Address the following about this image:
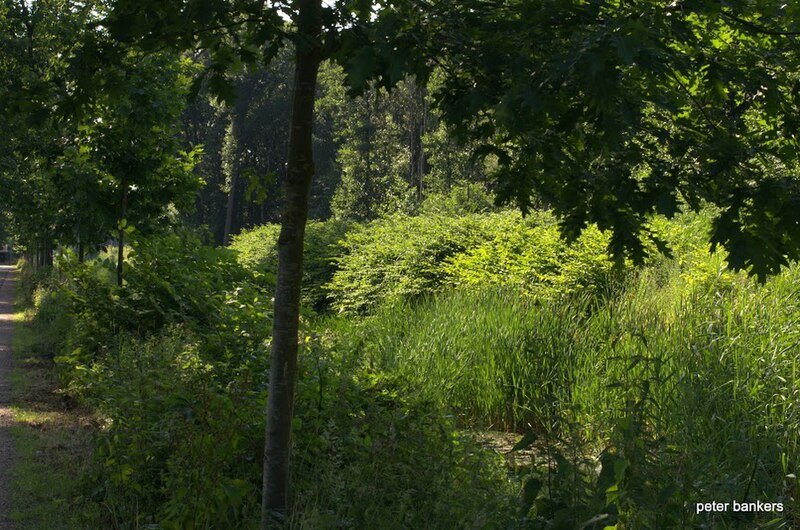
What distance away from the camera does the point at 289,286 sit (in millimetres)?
4477

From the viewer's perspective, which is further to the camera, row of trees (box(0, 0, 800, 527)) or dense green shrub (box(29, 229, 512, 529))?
dense green shrub (box(29, 229, 512, 529))

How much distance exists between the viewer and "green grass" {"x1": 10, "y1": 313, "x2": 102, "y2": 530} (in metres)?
5.69

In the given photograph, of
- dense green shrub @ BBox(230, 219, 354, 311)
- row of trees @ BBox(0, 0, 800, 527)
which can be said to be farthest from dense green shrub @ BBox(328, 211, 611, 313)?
row of trees @ BBox(0, 0, 800, 527)

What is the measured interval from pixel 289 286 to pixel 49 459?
12.4 ft

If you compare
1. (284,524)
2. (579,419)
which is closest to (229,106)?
(284,524)

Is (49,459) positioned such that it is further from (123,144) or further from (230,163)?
(230,163)

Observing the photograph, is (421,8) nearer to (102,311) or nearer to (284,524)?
(284,524)

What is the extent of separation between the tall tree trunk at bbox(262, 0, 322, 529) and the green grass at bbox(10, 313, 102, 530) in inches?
59.2

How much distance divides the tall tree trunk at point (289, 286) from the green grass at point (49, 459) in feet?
4.94

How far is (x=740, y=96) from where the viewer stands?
181 inches

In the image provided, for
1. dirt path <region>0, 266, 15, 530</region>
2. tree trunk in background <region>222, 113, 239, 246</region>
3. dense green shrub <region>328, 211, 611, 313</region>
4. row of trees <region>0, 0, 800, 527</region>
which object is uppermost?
tree trunk in background <region>222, 113, 239, 246</region>

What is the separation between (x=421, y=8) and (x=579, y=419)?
4111 millimetres

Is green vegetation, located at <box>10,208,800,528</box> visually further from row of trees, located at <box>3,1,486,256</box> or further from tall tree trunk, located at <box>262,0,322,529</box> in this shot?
row of trees, located at <box>3,1,486,256</box>

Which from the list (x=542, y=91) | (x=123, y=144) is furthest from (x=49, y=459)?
(x=123, y=144)
